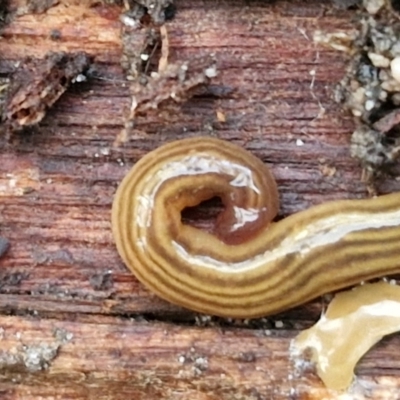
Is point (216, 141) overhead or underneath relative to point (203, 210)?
overhead

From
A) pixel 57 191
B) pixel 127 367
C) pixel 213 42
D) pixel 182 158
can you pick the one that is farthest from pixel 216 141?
pixel 127 367

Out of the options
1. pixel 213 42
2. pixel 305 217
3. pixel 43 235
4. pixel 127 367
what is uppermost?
pixel 213 42

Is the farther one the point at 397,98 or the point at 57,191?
the point at 57,191

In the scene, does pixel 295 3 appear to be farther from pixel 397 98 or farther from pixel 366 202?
pixel 366 202

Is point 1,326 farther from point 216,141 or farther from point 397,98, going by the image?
point 397,98

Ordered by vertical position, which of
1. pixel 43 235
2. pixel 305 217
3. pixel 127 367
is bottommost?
pixel 127 367

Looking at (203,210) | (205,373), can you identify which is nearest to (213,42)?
(203,210)
